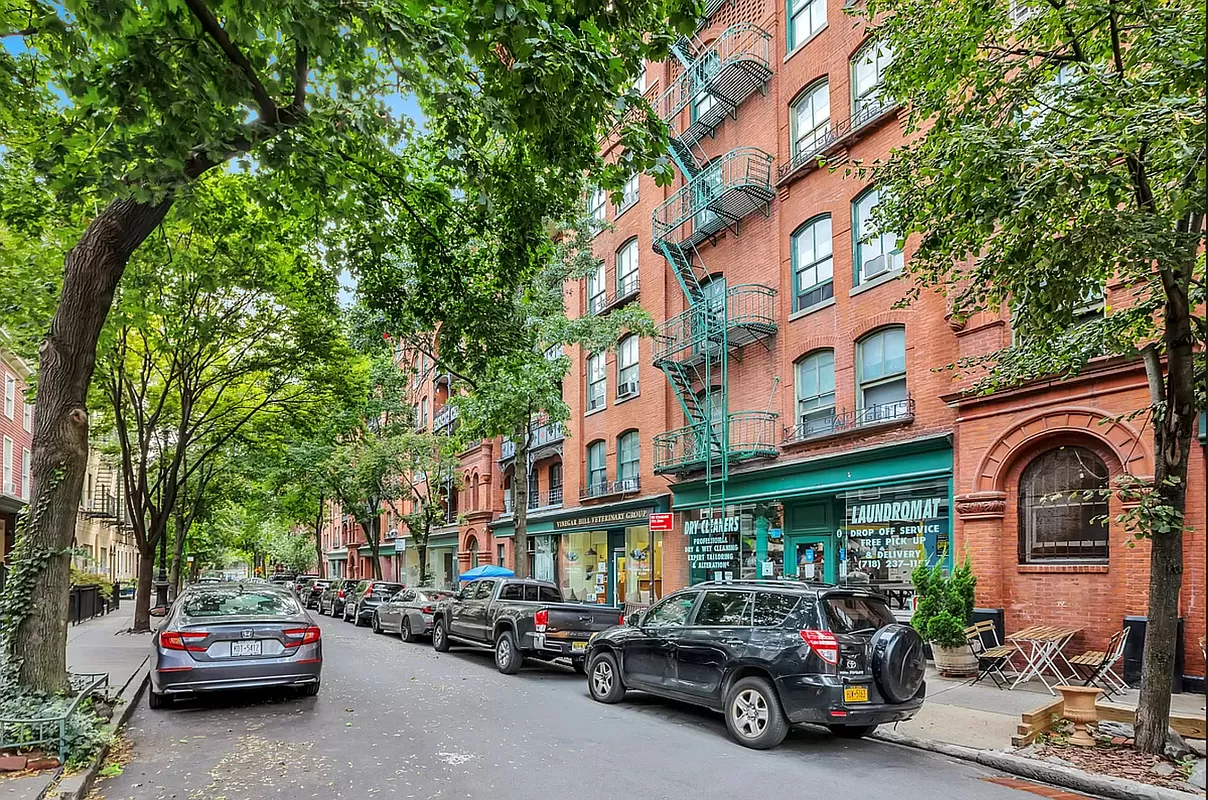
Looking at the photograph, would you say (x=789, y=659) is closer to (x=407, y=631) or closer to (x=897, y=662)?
(x=897, y=662)

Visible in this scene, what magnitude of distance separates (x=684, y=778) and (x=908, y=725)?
366 centimetres

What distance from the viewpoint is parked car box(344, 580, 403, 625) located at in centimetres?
2669

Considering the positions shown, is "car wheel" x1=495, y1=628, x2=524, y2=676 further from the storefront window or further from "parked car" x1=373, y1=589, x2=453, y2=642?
the storefront window

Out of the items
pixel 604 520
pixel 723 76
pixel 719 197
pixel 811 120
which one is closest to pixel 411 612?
pixel 604 520

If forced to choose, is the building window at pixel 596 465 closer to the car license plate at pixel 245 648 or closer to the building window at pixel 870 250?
the building window at pixel 870 250

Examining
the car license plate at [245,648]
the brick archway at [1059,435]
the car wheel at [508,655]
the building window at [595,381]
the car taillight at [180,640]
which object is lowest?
the car wheel at [508,655]

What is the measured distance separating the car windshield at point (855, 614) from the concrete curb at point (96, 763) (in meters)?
6.70

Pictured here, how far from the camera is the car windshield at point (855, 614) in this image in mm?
8742

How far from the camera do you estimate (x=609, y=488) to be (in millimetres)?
26016

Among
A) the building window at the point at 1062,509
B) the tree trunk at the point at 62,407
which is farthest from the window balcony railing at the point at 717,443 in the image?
the tree trunk at the point at 62,407

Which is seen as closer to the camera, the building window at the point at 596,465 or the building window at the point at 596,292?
the building window at the point at 596,465

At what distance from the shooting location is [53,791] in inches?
258

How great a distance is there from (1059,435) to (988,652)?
3.43 metres

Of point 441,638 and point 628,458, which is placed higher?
point 628,458
